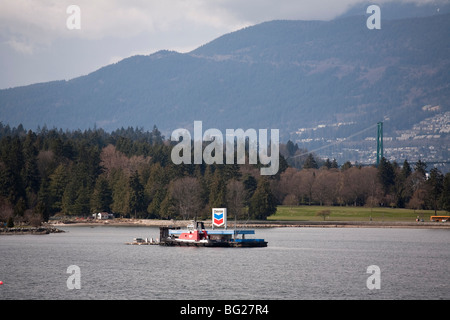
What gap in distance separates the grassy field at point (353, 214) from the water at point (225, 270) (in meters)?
58.4

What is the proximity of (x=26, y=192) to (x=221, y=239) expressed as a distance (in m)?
83.4

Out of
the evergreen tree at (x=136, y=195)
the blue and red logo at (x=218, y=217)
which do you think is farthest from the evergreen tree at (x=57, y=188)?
the blue and red logo at (x=218, y=217)

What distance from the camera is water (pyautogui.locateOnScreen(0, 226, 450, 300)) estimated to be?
6100cm

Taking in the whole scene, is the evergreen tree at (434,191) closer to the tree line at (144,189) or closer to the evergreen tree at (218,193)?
the tree line at (144,189)

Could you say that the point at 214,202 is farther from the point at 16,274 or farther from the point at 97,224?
the point at 16,274

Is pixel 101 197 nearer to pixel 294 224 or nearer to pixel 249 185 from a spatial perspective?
pixel 249 185

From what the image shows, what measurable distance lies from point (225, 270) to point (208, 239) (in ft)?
94.8

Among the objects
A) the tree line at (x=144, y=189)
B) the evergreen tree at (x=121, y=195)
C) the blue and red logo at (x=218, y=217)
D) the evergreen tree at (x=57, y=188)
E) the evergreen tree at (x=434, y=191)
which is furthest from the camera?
the evergreen tree at (x=57, y=188)

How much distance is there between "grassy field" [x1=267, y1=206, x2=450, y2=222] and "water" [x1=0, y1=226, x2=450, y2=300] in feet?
191

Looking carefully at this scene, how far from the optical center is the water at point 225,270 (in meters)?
61.0

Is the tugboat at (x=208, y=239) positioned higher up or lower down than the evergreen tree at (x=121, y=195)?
lower down

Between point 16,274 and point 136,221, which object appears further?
point 136,221
